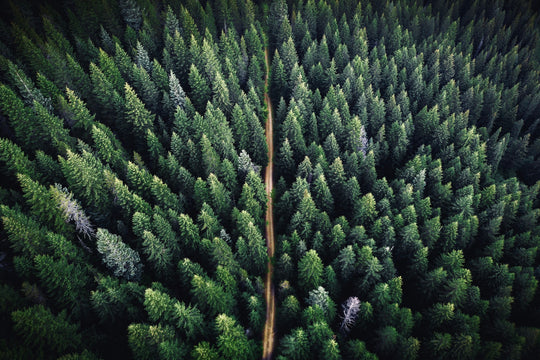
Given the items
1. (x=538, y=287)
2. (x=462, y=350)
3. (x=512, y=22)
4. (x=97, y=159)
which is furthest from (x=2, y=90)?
(x=512, y=22)

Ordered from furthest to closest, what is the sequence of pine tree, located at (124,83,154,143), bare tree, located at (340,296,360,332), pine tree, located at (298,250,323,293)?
pine tree, located at (124,83,154,143)
pine tree, located at (298,250,323,293)
bare tree, located at (340,296,360,332)

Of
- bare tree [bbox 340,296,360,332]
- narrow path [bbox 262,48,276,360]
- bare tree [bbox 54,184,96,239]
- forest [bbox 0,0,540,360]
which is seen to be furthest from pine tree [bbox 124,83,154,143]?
bare tree [bbox 340,296,360,332]

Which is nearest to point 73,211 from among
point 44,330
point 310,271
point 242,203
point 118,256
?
point 118,256

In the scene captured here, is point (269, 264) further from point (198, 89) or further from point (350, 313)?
point (198, 89)

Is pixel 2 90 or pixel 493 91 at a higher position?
pixel 493 91

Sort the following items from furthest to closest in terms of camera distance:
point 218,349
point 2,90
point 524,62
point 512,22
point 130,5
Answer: point 512,22, point 524,62, point 130,5, point 2,90, point 218,349

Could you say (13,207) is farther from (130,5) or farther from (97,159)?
(130,5)

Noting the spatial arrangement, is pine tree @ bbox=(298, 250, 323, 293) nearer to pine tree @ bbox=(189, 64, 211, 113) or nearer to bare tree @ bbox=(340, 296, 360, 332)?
bare tree @ bbox=(340, 296, 360, 332)
